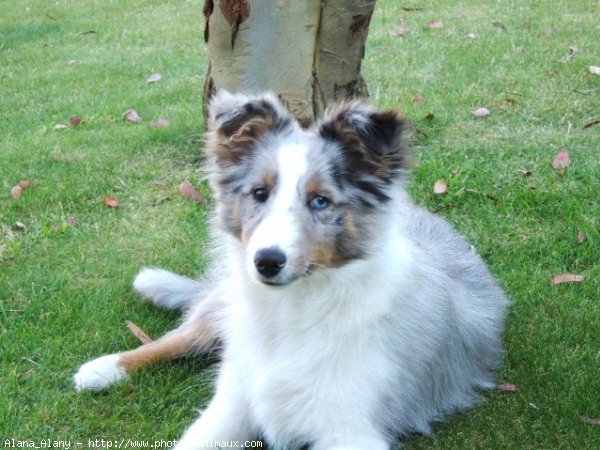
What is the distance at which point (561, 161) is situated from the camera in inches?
246

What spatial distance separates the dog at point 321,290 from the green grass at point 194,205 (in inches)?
14.0

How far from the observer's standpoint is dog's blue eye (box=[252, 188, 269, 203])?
11.0ft

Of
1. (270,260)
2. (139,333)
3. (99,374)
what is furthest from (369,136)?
(139,333)

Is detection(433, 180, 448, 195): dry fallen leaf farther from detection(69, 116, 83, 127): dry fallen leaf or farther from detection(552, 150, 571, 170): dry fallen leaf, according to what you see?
detection(69, 116, 83, 127): dry fallen leaf

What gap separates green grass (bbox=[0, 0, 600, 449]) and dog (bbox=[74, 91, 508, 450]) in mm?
356

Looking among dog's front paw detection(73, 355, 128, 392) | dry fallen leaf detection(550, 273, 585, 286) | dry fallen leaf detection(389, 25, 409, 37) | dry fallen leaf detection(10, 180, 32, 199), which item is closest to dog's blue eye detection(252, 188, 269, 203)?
dog's front paw detection(73, 355, 128, 392)

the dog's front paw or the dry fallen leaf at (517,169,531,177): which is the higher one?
the dry fallen leaf at (517,169,531,177)

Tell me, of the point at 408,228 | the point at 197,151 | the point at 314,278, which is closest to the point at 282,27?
the point at 197,151

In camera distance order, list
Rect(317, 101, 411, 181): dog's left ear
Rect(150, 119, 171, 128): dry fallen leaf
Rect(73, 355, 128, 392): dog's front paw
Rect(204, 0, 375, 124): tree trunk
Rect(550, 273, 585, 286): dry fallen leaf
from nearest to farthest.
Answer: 1. Rect(317, 101, 411, 181): dog's left ear
2. Rect(73, 355, 128, 392): dog's front paw
3. Rect(550, 273, 585, 286): dry fallen leaf
4. Rect(204, 0, 375, 124): tree trunk
5. Rect(150, 119, 171, 128): dry fallen leaf

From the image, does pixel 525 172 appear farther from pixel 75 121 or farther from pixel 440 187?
pixel 75 121

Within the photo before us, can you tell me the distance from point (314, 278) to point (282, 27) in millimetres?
2936

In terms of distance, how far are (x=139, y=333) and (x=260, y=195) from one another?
1.61m

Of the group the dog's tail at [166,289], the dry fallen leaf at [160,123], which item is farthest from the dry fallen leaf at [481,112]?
the dog's tail at [166,289]

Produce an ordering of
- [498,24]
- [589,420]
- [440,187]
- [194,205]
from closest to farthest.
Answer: [589,420]
[440,187]
[194,205]
[498,24]
